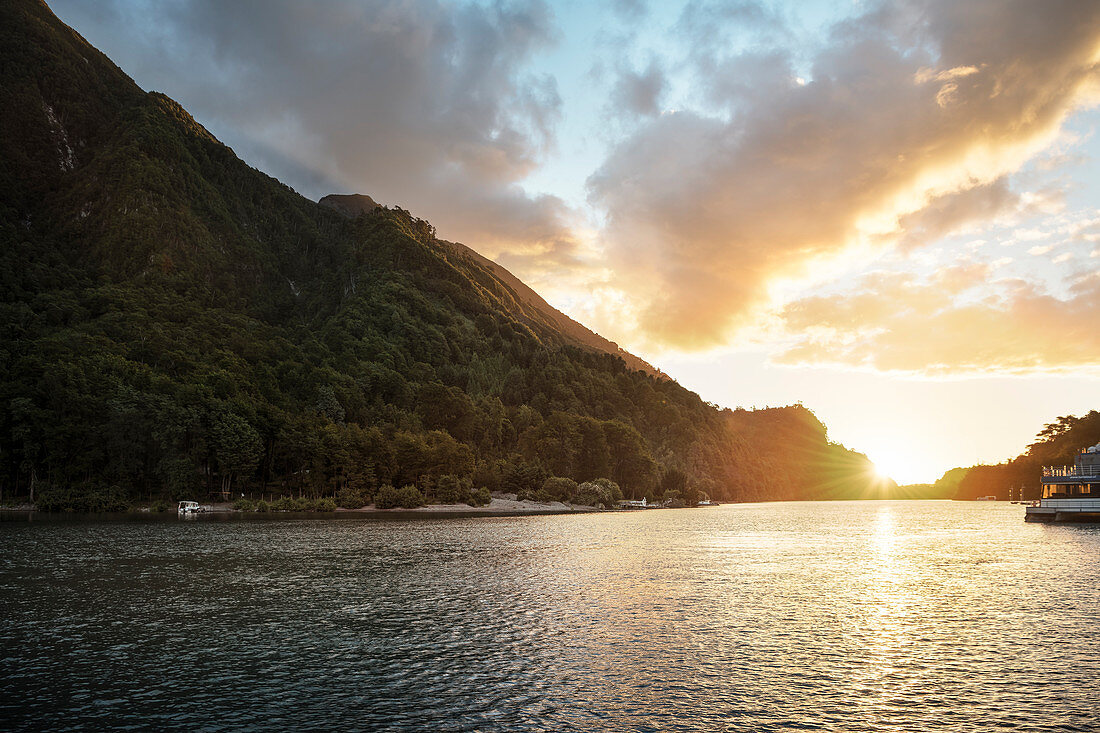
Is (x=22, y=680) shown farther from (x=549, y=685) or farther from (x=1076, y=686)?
(x=1076, y=686)

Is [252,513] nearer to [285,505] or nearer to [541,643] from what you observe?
[285,505]

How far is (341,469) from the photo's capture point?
648 feet

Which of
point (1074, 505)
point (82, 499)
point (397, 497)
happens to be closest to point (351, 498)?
point (397, 497)

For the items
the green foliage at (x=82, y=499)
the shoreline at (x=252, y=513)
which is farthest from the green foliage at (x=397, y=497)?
the green foliage at (x=82, y=499)

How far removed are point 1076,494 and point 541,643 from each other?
15987cm

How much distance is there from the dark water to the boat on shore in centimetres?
8549

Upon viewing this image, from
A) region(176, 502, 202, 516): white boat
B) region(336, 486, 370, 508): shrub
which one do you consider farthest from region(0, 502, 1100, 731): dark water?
region(336, 486, 370, 508): shrub

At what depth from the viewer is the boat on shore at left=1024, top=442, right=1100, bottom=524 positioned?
13888 cm

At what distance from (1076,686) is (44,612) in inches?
2225

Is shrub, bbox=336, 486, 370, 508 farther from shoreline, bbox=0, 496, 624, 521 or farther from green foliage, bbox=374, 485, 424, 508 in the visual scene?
green foliage, bbox=374, 485, 424, 508

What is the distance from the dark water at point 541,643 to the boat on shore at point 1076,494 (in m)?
85.5

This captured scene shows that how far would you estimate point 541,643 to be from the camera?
35031 mm

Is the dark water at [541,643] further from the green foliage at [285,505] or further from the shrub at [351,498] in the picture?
the shrub at [351,498]

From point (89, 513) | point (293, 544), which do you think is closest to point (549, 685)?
point (293, 544)
